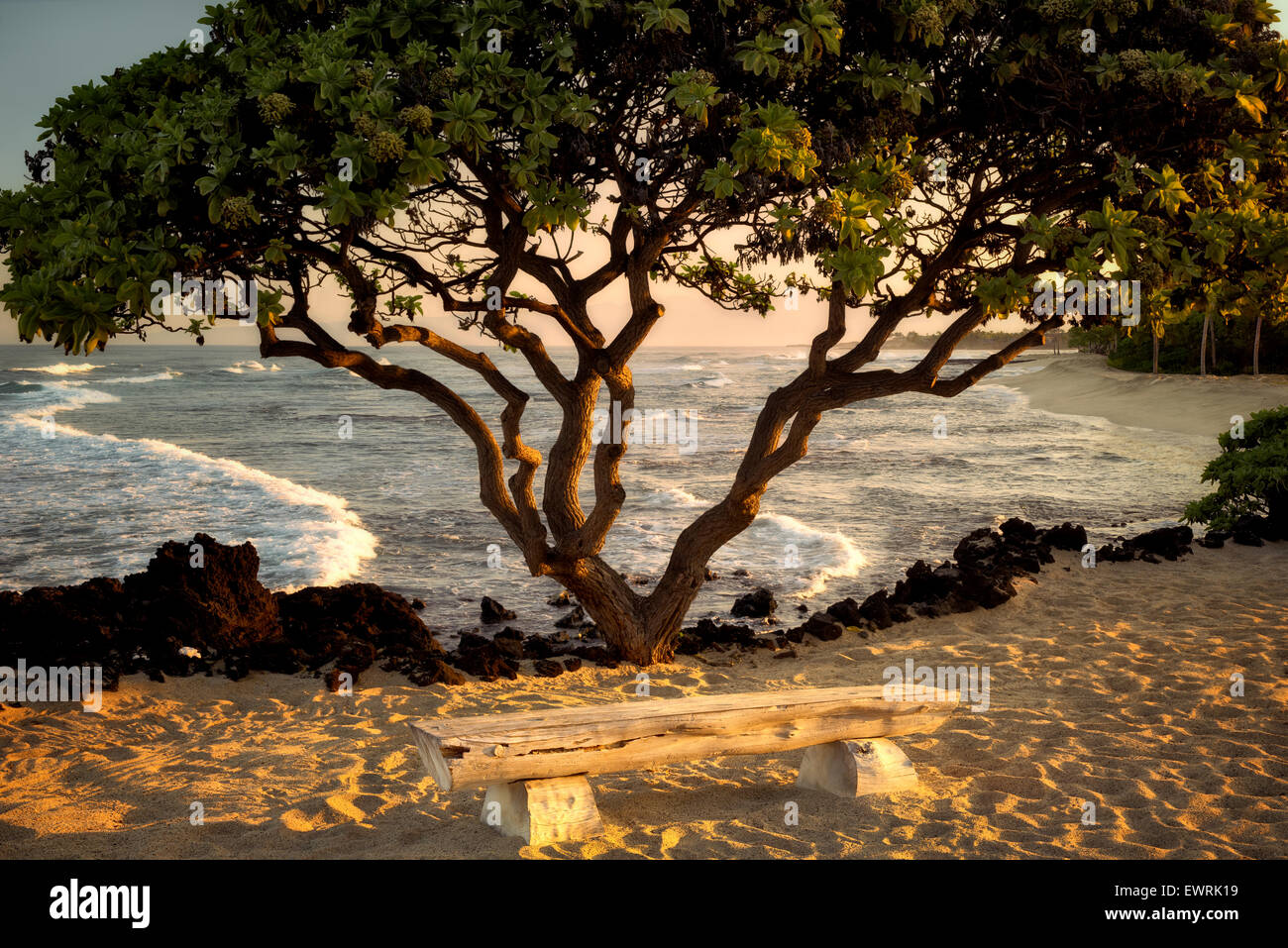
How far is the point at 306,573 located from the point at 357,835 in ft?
33.4

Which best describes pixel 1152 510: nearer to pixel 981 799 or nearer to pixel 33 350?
pixel 981 799

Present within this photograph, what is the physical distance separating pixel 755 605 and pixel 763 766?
5663mm

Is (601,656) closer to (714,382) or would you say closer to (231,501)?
(231,501)

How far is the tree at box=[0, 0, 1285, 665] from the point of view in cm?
544

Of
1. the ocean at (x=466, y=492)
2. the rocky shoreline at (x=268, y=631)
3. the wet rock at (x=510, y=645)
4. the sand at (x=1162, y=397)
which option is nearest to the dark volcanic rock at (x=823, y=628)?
the rocky shoreline at (x=268, y=631)

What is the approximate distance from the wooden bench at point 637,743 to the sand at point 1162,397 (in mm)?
27434

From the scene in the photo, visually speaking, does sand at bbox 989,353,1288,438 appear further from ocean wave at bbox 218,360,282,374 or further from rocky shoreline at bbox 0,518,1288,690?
ocean wave at bbox 218,360,282,374

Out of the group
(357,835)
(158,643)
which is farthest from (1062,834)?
(158,643)

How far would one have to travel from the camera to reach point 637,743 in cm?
491

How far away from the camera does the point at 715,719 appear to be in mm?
5066

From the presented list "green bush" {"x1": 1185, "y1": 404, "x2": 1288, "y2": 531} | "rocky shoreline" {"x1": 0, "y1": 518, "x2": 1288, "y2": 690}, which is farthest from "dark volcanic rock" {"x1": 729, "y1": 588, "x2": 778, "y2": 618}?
"green bush" {"x1": 1185, "y1": 404, "x2": 1288, "y2": 531}

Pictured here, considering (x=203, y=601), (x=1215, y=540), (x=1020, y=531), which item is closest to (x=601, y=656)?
(x=203, y=601)

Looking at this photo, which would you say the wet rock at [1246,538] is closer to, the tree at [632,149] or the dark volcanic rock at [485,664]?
Result: the tree at [632,149]

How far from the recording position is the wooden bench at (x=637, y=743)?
4.61 metres
